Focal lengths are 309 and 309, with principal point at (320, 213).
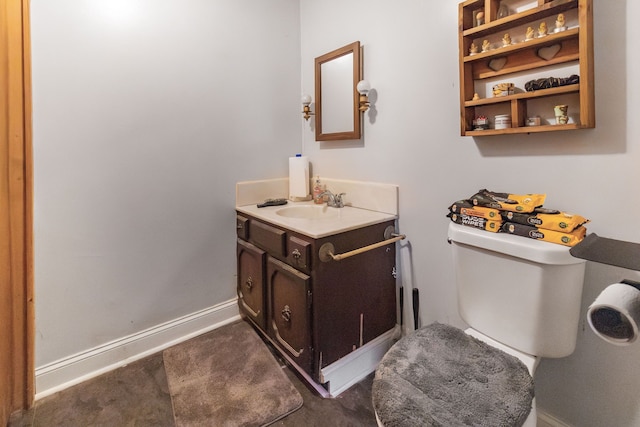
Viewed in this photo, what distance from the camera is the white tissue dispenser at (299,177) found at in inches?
76.6

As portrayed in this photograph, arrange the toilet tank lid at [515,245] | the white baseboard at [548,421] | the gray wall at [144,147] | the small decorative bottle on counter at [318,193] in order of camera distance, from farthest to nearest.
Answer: the small decorative bottle on counter at [318,193], the gray wall at [144,147], the white baseboard at [548,421], the toilet tank lid at [515,245]

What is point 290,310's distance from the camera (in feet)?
4.65

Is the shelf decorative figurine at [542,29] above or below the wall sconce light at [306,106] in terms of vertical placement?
below

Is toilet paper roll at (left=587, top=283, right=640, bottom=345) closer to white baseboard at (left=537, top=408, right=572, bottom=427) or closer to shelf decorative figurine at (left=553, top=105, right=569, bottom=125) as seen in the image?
shelf decorative figurine at (left=553, top=105, right=569, bottom=125)

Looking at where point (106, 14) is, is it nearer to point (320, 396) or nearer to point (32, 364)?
point (32, 364)

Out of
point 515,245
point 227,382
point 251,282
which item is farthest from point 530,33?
point 227,382

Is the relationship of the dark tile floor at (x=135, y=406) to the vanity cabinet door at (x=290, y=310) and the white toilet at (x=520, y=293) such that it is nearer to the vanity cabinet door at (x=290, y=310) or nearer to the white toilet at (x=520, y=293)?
the vanity cabinet door at (x=290, y=310)

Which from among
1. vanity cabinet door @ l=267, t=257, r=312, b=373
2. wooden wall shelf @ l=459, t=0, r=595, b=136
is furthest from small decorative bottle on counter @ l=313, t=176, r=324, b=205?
wooden wall shelf @ l=459, t=0, r=595, b=136

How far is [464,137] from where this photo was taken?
1.27m

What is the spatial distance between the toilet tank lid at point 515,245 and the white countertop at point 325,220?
420mm

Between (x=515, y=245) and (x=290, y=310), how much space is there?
938 mm

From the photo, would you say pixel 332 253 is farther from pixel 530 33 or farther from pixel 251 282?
pixel 530 33

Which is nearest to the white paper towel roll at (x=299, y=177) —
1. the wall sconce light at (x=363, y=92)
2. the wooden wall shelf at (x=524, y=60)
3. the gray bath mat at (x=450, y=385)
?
the wall sconce light at (x=363, y=92)

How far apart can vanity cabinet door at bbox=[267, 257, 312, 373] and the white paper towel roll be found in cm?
57
